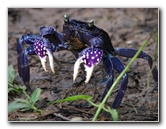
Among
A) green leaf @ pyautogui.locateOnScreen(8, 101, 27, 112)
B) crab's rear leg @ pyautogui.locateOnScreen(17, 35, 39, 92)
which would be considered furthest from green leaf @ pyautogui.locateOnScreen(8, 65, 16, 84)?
green leaf @ pyautogui.locateOnScreen(8, 101, 27, 112)

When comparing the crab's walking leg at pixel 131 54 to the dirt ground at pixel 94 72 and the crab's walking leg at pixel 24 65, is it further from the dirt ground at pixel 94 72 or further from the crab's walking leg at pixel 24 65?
the crab's walking leg at pixel 24 65

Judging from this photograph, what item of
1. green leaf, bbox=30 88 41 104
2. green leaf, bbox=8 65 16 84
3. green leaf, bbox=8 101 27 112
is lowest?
green leaf, bbox=8 101 27 112

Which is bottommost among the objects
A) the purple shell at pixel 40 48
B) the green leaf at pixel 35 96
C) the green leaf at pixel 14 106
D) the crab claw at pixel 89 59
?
the green leaf at pixel 14 106

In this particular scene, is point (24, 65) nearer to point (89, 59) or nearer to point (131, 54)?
point (89, 59)

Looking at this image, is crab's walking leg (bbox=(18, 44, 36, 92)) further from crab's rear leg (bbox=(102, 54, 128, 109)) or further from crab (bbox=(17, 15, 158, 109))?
crab's rear leg (bbox=(102, 54, 128, 109))

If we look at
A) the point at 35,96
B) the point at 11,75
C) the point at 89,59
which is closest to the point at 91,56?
the point at 89,59

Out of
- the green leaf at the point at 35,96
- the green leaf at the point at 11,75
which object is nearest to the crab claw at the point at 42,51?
the green leaf at the point at 35,96
